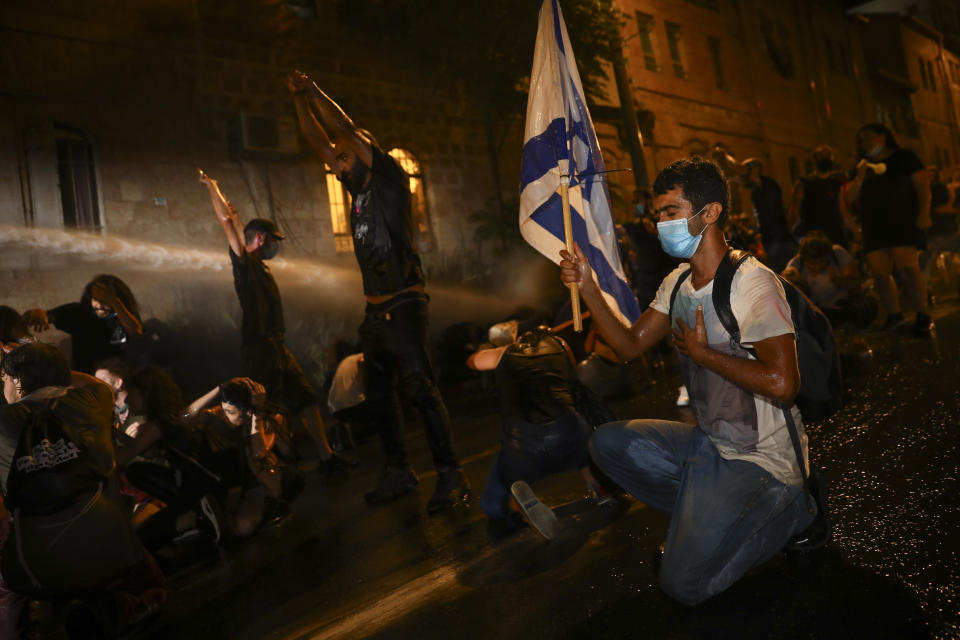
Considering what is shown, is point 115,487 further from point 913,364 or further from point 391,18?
point 391,18

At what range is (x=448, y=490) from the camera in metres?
4.61

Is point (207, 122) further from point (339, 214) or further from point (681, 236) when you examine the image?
point (681, 236)

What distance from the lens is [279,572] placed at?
3961 millimetres

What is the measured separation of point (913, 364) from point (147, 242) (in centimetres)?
901

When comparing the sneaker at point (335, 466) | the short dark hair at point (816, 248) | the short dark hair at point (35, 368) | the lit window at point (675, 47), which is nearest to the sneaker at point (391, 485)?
the sneaker at point (335, 466)

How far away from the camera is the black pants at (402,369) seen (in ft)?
15.5

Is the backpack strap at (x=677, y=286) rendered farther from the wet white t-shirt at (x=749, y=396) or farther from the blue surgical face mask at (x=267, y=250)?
the blue surgical face mask at (x=267, y=250)

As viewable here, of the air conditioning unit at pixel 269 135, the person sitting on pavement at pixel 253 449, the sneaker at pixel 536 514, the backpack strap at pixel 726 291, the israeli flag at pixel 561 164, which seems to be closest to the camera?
the backpack strap at pixel 726 291

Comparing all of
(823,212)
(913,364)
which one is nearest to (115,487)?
(913,364)

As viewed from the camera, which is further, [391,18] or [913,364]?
[391,18]

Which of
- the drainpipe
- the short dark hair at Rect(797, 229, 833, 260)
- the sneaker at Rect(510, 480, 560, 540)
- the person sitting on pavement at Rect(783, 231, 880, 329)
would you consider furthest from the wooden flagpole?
the drainpipe

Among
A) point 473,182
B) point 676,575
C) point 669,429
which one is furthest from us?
point 473,182

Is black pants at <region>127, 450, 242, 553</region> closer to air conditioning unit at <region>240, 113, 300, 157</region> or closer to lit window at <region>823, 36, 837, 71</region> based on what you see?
air conditioning unit at <region>240, 113, 300, 157</region>

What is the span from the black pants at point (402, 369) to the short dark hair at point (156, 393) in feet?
3.95
